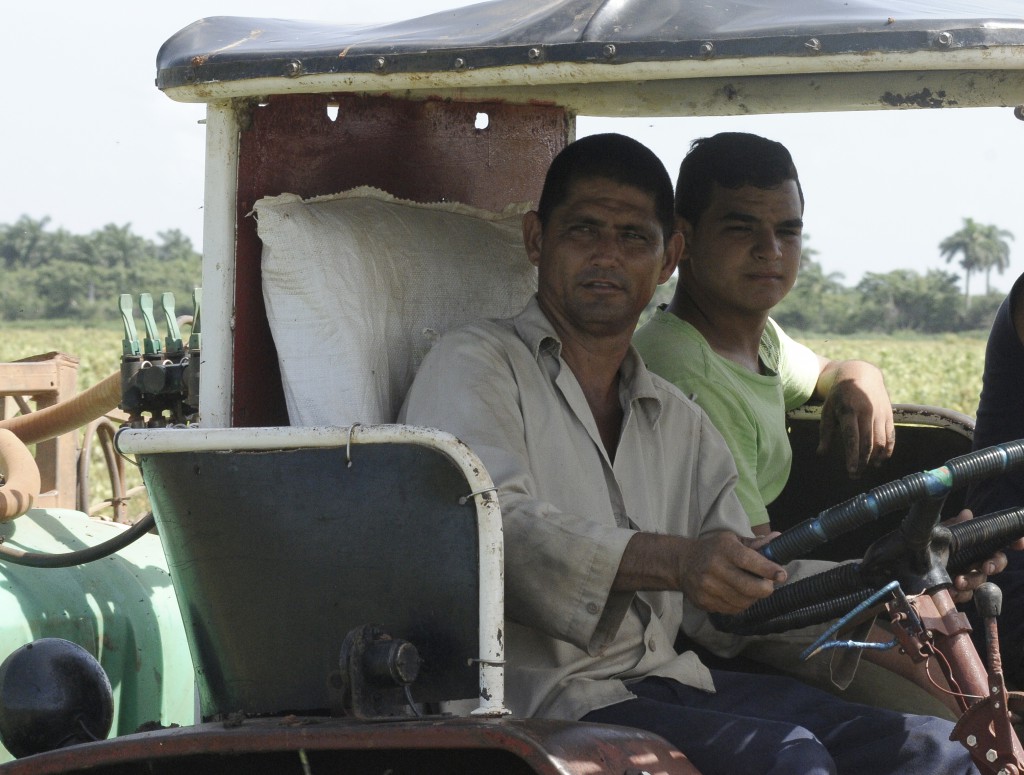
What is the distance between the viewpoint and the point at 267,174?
244 centimetres

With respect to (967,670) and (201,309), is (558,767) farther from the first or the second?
(201,309)

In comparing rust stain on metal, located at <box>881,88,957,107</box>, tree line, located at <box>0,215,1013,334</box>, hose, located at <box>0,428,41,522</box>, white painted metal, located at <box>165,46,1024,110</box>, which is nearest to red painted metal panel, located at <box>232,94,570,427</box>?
white painted metal, located at <box>165,46,1024,110</box>

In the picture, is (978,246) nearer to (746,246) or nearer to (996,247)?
(996,247)

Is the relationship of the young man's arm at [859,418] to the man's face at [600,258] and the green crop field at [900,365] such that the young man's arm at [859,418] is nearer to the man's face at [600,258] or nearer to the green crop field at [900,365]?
the man's face at [600,258]

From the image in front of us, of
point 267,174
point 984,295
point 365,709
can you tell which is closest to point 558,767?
point 365,709

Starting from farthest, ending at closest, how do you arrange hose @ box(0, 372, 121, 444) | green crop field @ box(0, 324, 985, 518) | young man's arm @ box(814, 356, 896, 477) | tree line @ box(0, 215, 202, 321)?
1. tree line @ box(0, 215, 202, 321)
2. green crop field @ box(0, 324, 985, 518)
3. hose @ box(0, 372, 121, 444)
4. young man's arm @ box(814, 356, 896, 477)

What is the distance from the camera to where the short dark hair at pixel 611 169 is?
264 cm

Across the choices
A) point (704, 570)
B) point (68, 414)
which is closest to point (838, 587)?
point (704, 570)

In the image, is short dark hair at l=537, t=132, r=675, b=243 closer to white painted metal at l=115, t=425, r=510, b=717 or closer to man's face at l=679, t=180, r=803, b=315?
man's face at l=679, t=180, r=803, b=315

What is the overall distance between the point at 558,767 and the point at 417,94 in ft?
5.02

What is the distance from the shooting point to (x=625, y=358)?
2686mm

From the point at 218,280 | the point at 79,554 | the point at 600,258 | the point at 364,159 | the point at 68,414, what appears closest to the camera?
the point at 218,280

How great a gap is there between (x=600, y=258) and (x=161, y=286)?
37620 mm

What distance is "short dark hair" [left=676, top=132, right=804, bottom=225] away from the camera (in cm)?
303
